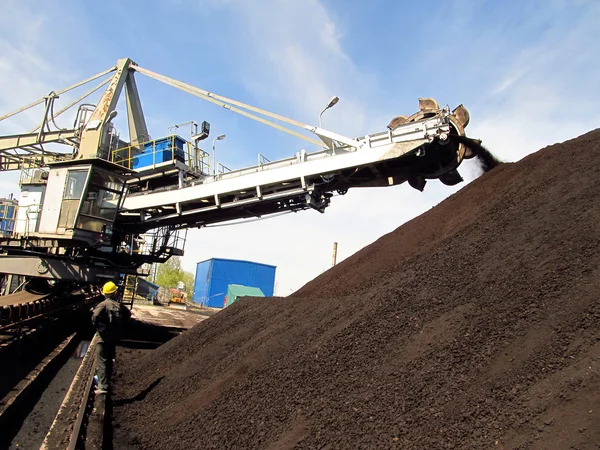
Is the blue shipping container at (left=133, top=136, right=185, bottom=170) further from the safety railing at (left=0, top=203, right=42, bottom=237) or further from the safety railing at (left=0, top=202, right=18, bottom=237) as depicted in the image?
the safety railing at (left=0, top=202, right=18, bottom=237)

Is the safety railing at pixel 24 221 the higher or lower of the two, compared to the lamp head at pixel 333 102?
lower

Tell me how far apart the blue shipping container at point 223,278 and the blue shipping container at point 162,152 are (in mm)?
27140

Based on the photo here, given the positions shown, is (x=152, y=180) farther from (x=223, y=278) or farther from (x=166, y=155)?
(x=223, y=278)

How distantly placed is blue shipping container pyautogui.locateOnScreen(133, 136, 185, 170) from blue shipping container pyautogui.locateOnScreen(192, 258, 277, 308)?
89.0 feet

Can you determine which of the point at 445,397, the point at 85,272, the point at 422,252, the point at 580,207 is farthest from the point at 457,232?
A: the point at 85,272

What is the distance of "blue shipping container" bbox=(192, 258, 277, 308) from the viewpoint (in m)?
37.3

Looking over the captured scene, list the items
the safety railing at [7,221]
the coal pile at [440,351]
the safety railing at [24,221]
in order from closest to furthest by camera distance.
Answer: the coal pile at [440,351], the safety railing at [24,221], the safety railing at [7,221]

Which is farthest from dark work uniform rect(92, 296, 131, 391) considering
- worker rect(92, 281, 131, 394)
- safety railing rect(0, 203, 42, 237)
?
safety railing rect(0, 203, 42, 237)

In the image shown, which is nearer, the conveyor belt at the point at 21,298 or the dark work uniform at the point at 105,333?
the dark work uniform at the point at 105,333

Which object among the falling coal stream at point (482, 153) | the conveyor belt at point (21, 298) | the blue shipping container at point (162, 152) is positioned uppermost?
the blue shipping container at point (162, 152)

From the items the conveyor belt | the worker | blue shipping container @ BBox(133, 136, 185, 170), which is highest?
blue shipping container @ BBox(133, 136, 185, 170)

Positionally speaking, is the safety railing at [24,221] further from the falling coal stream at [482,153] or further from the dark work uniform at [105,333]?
the falling coal stream at [482,153]

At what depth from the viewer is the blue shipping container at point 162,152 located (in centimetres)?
1024

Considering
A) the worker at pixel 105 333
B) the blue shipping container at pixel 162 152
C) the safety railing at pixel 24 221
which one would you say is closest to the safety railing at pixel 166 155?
the blue shipping container at pixel 162 152
